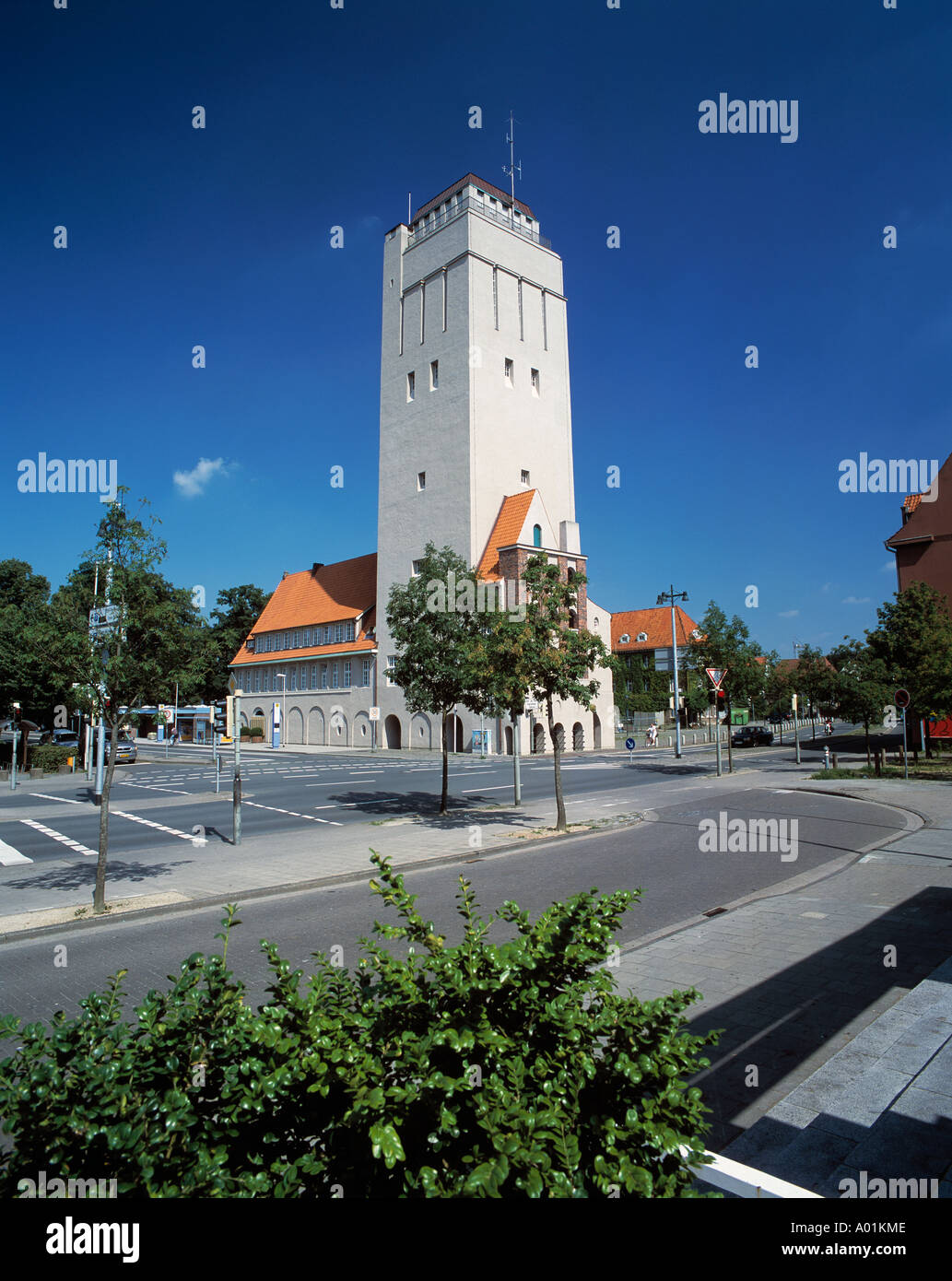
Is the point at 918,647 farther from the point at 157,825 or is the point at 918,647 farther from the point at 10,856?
the point at 10,856

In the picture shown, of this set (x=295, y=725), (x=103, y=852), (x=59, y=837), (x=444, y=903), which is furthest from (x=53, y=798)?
(x=295, y=725)

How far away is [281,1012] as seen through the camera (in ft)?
7.92

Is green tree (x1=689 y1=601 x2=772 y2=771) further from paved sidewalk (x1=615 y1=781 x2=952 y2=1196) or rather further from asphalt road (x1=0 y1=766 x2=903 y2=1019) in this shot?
paved sidewalk (x1=615 y1=781 x2=952 y2=1196)

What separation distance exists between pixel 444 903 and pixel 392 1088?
786 centimetres

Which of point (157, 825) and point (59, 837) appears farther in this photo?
point (157, 825)

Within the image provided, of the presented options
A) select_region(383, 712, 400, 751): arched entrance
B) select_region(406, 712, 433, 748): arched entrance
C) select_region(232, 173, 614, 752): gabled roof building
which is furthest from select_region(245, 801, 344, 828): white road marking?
select_region(383, 712, 400, 751): arched entrance

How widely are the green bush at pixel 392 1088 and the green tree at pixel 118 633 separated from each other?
7947mm

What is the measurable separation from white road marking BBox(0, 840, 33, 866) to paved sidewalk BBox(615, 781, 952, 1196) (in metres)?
11.4

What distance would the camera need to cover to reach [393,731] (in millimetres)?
54969

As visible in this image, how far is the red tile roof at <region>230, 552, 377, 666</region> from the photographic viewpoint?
6255 centimetres

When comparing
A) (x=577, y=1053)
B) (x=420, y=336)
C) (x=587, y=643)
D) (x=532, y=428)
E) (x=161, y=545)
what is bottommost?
(x=577, y=1053)
